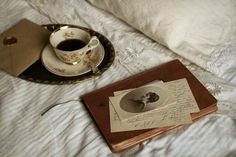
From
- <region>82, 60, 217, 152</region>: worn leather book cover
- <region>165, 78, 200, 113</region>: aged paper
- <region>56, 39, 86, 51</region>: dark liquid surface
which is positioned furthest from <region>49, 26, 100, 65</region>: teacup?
<region>165, 78, 200, 113</region>: aged paper

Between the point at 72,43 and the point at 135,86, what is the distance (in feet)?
0.66

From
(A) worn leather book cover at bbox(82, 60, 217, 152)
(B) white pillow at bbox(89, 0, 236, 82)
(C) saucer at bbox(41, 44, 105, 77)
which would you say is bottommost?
(C) saucer at bbox(41, 44, 105, 77)

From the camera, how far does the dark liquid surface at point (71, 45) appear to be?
802mm

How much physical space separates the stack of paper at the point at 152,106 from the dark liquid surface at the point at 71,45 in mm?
166

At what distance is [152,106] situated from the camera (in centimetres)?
67

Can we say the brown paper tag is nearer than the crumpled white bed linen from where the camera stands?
No

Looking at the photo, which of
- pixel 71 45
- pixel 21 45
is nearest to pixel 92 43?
pixel 71 45

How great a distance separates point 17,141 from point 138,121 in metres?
0.24

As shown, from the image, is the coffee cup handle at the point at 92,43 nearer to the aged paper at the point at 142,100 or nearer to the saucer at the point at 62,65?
the saucer at the point at 62,65

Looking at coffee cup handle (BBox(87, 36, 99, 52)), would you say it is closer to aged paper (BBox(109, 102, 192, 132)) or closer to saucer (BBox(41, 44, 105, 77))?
saucer (BBox(41, 44, 105, 77))

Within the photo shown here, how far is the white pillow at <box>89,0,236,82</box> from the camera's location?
83cm

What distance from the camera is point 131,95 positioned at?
0.70 m

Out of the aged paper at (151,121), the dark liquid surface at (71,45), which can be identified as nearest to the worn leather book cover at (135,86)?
the aged paper at (151,121)

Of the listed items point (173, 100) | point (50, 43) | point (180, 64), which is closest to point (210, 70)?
point (180, 64)
